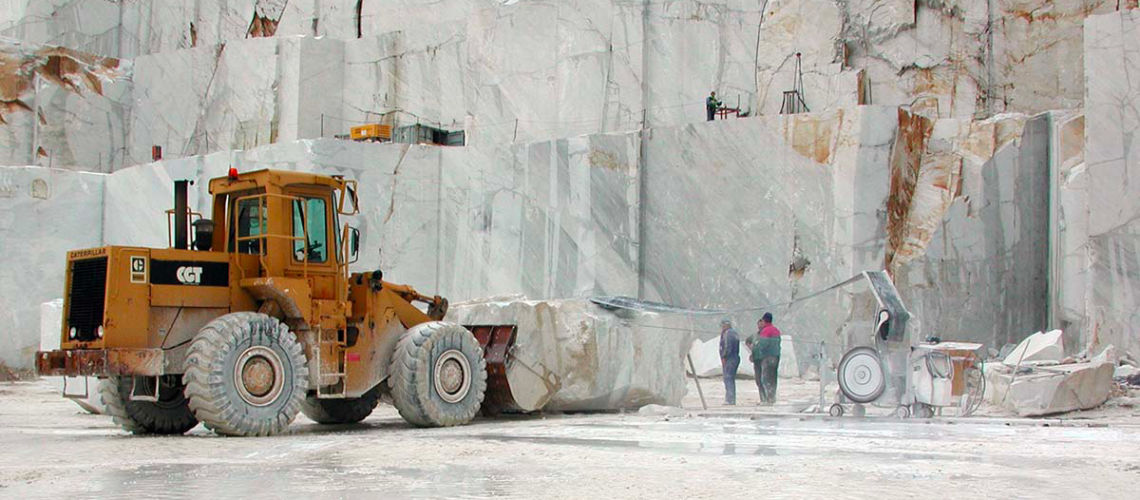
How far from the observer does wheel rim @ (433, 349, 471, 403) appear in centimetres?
1184

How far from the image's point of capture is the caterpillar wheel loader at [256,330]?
10.2m

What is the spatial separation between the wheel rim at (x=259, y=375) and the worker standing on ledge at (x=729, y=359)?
6.31 metres

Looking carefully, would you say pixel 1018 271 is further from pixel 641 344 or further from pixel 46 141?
pixel 46 141

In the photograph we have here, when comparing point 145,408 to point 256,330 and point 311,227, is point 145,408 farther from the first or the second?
point 311,227

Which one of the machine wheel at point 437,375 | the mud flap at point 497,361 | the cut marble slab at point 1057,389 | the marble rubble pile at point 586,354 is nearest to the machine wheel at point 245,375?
the machine wheel at point 437,375

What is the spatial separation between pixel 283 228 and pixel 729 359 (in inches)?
255

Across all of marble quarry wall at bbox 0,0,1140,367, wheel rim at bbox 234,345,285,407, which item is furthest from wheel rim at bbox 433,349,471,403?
marble quarry wall at bbox 0,0,1140,367

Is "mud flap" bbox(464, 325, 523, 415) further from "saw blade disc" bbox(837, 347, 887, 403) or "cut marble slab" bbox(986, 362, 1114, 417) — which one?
"cut marble slab" bbox(986, 362, 1114, 417)

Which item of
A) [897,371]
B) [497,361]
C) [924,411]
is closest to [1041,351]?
[924,411]

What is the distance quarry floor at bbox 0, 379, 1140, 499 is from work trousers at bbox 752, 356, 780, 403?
8.51ft

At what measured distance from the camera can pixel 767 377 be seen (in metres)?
15.0

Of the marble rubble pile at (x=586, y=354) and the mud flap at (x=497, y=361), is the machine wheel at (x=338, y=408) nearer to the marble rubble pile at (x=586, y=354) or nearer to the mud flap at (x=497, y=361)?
the mud flap at (x=497, y=361)

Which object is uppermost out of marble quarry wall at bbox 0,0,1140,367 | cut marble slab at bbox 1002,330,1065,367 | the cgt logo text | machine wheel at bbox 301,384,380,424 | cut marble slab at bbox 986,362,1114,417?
marble quarry wall at bbox 0,0,1140,367

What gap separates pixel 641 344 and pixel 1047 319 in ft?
28.9
